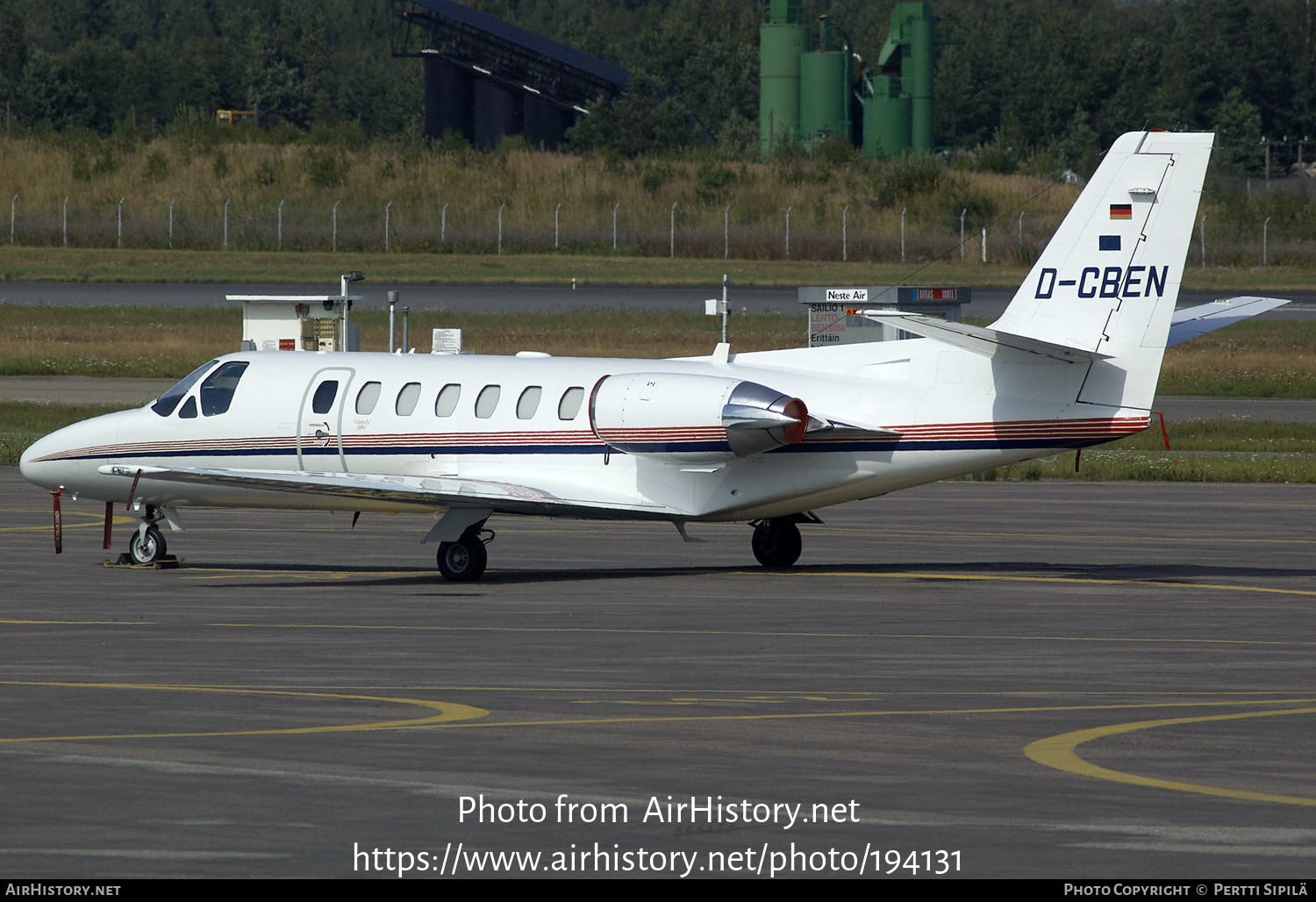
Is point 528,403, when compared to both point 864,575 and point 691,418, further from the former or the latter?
point 864,575

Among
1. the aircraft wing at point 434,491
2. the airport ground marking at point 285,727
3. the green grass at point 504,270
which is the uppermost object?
the green grass at point 504,270

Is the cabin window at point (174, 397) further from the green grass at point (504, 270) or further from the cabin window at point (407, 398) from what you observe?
the green grass at point (504, 270)

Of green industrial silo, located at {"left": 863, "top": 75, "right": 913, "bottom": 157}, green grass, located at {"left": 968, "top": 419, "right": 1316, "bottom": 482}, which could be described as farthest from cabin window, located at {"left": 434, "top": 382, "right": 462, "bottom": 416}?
green industrial silo, located at {"left": 863, "top": 75, "right": 913, "bottom": 157}

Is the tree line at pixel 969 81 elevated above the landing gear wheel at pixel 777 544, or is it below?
above

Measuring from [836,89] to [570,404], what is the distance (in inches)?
3829

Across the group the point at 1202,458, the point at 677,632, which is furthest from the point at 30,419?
the point at 677,632

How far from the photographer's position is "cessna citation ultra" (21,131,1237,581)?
2155 cm

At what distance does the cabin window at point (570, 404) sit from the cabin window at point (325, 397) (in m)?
3.30

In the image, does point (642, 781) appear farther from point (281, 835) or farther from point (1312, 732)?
point (1312, 732)

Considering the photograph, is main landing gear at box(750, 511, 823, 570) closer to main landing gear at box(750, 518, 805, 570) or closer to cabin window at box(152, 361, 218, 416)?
main landing gear at box(750, 518, 805, 570)

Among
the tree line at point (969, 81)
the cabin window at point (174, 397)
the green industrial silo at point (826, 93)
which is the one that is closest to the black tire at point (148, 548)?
the cabin window at point (174, 397)

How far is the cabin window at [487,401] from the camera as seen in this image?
23.5 metres

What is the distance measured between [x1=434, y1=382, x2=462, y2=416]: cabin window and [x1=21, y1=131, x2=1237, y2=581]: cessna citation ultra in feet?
0.10
